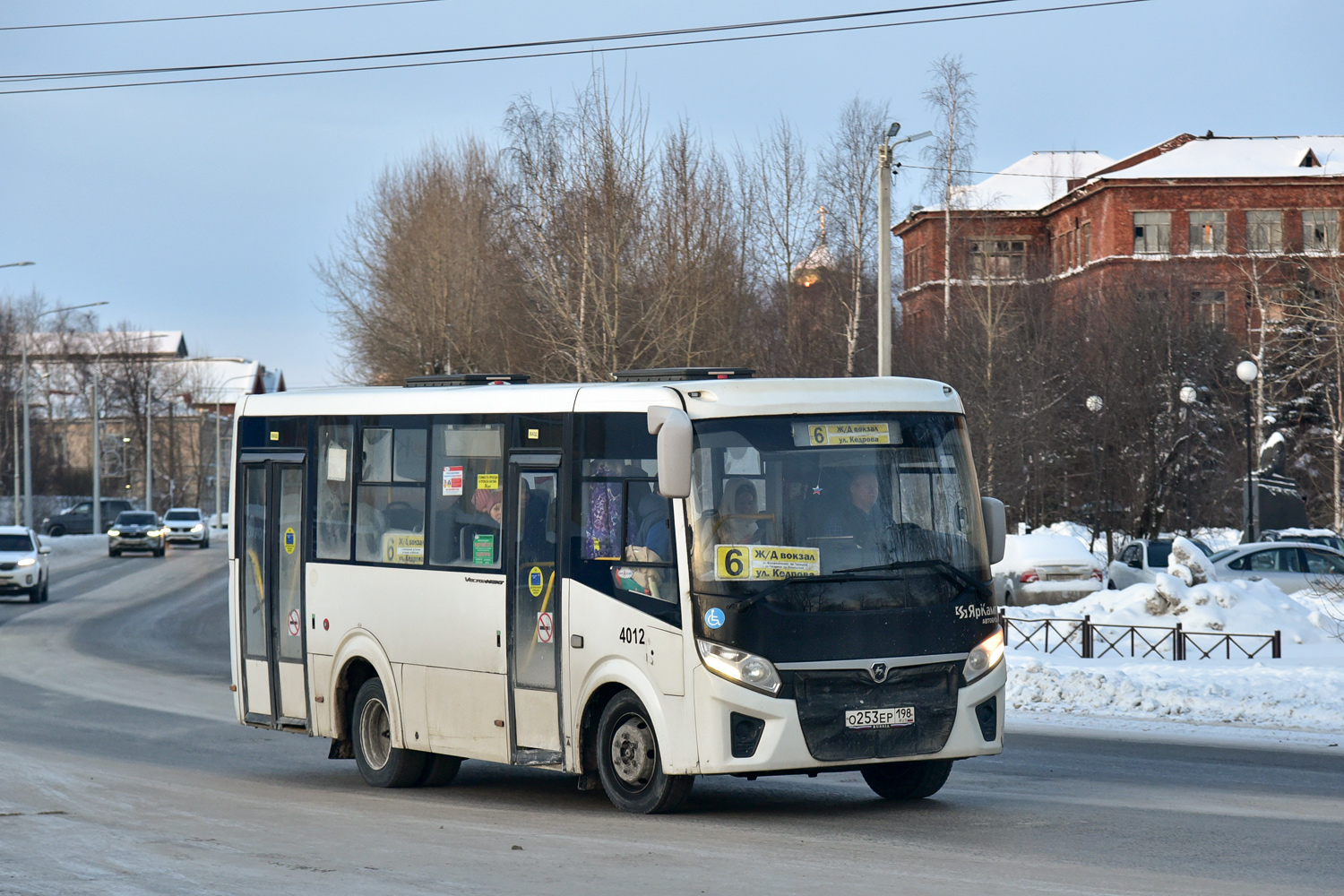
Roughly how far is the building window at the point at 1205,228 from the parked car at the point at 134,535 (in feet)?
167

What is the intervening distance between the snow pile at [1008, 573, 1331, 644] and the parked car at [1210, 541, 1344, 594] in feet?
10.5

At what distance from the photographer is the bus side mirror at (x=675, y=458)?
28.6ft

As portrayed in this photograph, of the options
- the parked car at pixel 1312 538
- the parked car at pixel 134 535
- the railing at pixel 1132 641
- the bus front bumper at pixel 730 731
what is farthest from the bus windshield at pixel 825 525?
the parked car at pixel 134 535

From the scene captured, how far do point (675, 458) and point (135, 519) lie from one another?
50.0 m

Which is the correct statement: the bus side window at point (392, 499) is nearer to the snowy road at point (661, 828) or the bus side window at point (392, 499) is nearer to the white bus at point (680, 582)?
the white bus at point (680, 582)

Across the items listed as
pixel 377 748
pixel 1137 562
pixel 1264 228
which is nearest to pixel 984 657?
pixel 377 748

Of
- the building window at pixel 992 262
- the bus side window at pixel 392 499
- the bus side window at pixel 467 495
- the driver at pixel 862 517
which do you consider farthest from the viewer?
the building window at pixel 992 262

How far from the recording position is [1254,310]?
225 feet

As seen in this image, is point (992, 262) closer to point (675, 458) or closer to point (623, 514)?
point (623, 514)

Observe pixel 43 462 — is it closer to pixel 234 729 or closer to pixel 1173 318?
pixel 1173 318

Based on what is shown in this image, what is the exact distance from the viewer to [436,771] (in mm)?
11297

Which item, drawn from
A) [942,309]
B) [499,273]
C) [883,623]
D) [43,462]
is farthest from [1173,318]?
[43,462]

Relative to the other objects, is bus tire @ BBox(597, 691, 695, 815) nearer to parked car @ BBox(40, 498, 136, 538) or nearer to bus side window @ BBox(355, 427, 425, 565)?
bus side window @ BBox(355, 427, 425, 565)

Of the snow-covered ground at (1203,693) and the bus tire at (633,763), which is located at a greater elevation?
the bus tire at (633,763)
